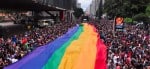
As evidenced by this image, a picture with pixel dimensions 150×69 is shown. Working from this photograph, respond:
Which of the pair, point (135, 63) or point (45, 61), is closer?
point (45, 61)

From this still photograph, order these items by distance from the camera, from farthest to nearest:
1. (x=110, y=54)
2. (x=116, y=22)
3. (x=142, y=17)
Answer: (x=142, y=17) → (x=116, y=22) → (x=110, y=54)

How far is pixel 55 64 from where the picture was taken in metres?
20.9

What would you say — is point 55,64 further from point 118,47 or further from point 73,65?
point 118,47

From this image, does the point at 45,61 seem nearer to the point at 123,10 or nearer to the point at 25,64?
the point at 25,64

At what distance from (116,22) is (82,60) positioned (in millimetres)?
22042

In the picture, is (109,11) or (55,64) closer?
(55,64)

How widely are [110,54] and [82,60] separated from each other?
599 centimetres

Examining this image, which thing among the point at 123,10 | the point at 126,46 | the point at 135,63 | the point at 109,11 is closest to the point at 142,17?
the point at 123,10

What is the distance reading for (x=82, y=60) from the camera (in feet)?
72.0

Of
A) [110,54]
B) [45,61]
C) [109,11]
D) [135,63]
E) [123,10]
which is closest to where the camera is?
[45,61]

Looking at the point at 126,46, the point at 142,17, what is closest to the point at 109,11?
the point at 142,17

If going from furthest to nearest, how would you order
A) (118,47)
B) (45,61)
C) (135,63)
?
1. (118,47)
2. (135,63)
3. (45,61)

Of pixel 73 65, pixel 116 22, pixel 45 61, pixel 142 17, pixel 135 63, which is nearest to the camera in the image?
pixel 73 65

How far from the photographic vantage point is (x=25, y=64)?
2044cm
